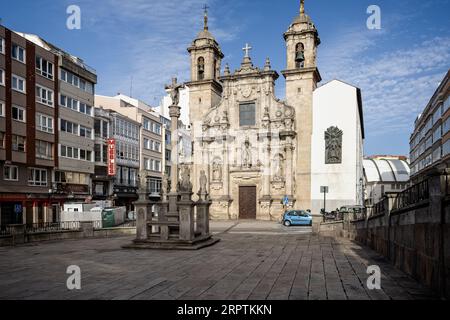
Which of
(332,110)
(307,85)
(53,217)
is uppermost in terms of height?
(307,85)

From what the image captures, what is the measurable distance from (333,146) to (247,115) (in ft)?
33.0

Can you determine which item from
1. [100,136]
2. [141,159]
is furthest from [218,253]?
[141,159]

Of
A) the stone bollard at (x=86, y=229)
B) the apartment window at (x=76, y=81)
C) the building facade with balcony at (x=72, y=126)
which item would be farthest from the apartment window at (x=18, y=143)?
the stone bollard at (x=86, y=229)

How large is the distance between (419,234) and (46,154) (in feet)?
117

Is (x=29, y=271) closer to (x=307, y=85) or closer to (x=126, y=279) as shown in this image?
(x=126, y=279)

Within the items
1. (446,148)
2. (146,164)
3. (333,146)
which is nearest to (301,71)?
(333,146)

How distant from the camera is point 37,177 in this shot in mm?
37188

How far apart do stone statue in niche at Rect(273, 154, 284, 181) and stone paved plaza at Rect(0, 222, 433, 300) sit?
971 inches

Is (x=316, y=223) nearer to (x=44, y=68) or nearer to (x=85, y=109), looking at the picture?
(x=44, y=68)

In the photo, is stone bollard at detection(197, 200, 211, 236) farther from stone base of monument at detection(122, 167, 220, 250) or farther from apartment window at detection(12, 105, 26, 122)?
apartment window at detection(12, 105, 26, 122)

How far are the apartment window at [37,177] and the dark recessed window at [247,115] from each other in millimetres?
20993

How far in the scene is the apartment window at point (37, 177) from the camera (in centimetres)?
3628

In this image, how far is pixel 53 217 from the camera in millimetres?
38781

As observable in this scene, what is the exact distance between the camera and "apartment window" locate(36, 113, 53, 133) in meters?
36.9
